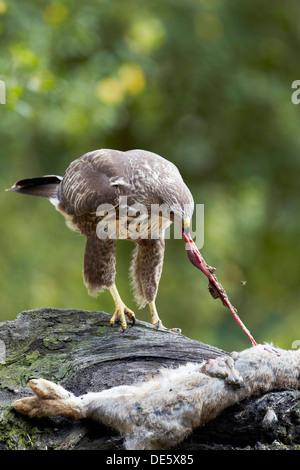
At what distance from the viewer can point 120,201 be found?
4070mm

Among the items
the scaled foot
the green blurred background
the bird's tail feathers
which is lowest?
the scaled foot

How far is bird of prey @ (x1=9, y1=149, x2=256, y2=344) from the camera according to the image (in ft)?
12.9

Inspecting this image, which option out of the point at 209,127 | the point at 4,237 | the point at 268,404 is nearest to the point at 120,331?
the point at 268,404

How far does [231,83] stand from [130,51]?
5.94ft

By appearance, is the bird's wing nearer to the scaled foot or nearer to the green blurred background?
the scaled foot

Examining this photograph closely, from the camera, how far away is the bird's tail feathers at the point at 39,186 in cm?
493

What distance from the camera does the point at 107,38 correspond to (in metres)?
9.04

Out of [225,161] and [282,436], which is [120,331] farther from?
[225,161]

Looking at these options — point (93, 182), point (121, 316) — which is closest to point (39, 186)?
point (93, 182)

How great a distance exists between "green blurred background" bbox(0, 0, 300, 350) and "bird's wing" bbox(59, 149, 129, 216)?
10.2 feet

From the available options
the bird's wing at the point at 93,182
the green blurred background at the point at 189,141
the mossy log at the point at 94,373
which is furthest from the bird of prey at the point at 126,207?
the green blurred background at the point at 189,141

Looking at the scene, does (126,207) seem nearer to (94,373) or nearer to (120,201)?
(120,201)

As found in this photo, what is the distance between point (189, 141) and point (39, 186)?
5.23m

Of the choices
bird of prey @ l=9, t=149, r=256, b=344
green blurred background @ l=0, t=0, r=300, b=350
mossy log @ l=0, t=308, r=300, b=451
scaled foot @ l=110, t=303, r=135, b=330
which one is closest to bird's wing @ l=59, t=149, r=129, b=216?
bird of prey @ l=9, t=149, r=256, b=344
